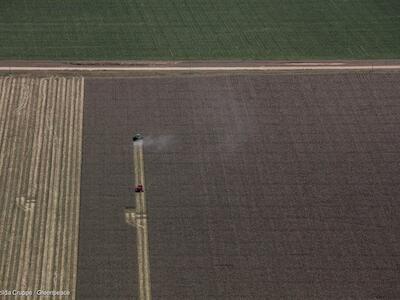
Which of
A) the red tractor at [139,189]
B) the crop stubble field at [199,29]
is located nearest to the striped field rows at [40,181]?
the red tractor at [139,189]

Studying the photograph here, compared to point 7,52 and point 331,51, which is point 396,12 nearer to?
point 331,51

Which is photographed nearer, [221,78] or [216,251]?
[216,251]

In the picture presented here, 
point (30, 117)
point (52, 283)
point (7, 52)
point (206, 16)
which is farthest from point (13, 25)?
point (52, 283)

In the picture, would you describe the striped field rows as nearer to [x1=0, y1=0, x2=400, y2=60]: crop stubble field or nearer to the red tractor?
the red tractor

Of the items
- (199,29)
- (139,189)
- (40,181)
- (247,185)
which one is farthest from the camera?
(199,29)

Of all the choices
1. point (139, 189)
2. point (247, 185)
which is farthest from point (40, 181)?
point (247, 185)

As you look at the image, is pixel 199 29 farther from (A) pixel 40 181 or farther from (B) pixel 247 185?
(A) pixel 40 181
